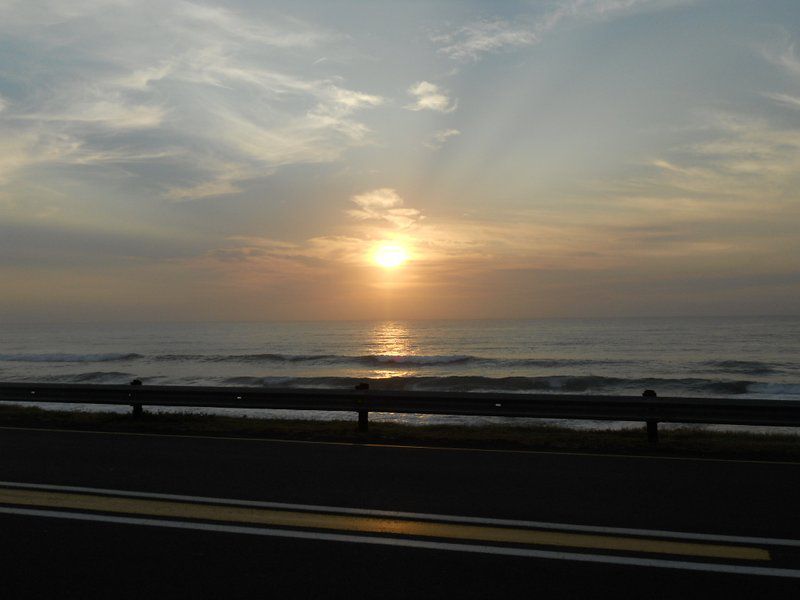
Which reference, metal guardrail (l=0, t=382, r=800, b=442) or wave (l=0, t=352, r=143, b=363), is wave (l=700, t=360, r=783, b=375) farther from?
wave (l=0, t=352, r=143, b=363)

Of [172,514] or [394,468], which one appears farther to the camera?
[394,468]

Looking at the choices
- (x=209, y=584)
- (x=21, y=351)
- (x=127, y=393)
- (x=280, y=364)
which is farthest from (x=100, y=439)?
(x=21, y=351)

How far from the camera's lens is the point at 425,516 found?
6078 mm

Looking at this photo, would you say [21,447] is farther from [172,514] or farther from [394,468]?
[394,468]

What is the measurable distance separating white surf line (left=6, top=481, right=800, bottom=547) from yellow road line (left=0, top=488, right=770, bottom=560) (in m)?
0.14

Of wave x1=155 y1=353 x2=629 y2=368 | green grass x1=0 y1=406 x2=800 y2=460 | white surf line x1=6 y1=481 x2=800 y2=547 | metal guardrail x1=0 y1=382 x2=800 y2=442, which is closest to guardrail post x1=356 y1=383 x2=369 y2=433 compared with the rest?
metal guardrail x1=0 y1=382 x2=800 y2=442

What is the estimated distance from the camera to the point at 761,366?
1821 inches

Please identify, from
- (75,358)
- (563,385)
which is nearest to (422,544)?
(563,385)

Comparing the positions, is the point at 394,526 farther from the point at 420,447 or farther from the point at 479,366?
the point at 479,366

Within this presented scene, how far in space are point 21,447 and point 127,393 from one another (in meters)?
3.67

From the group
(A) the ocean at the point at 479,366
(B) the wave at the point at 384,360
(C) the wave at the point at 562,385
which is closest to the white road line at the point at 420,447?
(A) the ocean at the point at 479,366

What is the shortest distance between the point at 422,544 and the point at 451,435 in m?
6.29

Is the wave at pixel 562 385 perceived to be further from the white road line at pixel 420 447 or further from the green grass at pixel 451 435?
Answer: the white road line at pixel 420 447

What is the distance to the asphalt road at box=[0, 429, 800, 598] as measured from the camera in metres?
4.43
